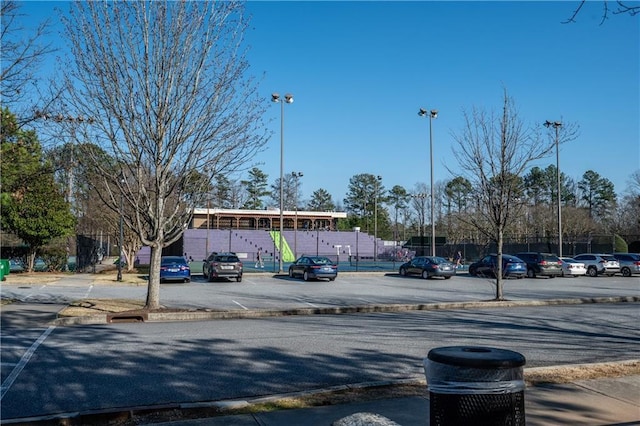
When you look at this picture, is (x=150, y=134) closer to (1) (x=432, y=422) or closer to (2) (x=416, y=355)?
(2) (x=416, y=355)

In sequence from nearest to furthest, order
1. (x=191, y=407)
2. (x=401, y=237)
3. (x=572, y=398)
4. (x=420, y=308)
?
(x=191, y=407), (x=572, y=398), (x=420, y=308), (x=401, y=237)

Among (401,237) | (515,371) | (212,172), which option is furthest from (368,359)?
(401,237)

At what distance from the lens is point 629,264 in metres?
36.3

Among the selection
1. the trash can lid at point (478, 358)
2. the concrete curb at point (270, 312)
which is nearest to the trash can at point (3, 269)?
the concrete curb at point (270, 312)

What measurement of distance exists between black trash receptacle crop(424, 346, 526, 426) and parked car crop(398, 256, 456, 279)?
2870cm

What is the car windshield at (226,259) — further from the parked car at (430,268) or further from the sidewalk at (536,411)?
the sidewalk at (536,411)

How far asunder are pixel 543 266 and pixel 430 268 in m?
6.87

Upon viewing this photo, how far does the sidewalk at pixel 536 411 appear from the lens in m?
5.67

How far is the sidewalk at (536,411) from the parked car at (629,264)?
33.6 meters

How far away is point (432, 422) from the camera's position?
3898 mm

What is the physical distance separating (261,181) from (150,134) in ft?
312

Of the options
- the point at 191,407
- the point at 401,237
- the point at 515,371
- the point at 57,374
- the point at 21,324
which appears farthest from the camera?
the point at 401,237

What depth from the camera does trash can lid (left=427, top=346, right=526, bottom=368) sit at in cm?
370

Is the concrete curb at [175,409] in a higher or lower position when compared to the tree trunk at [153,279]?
lower
